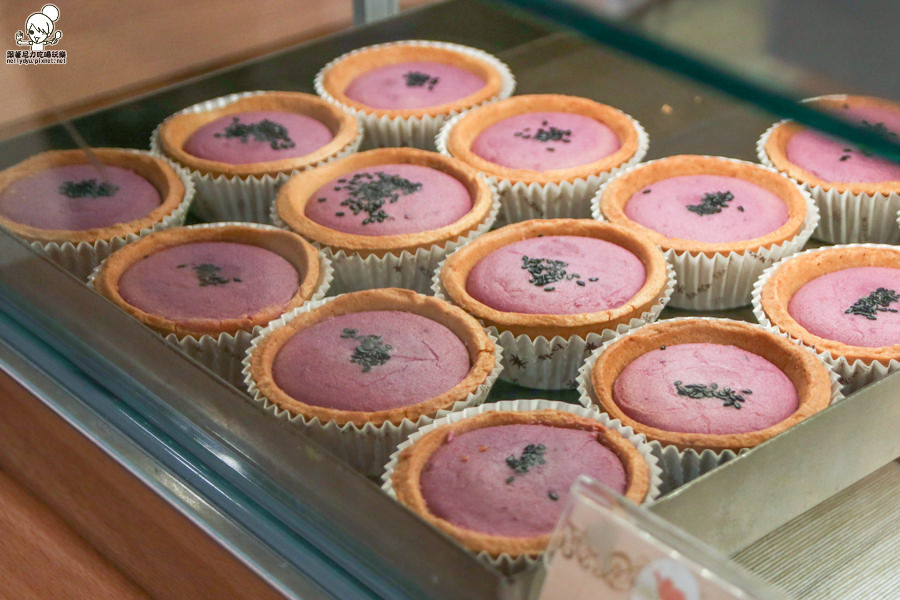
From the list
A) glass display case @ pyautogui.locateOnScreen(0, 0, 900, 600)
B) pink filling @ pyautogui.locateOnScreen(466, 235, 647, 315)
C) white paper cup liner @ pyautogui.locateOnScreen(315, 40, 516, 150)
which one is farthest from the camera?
white paper cup liner @ pyautogui.locateOnScreen(315, 40, 516, 150)

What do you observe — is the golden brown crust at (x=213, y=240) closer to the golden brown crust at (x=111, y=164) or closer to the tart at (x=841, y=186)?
the golden brown crust at (x=111, y=164)

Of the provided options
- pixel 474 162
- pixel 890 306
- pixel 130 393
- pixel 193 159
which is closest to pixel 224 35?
pixel 193 159

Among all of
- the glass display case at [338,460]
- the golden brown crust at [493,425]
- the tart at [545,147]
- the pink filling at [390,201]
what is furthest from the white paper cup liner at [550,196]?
the golden brown crust at [493,425]

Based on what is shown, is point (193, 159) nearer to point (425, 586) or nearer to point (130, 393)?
point (130, 393)

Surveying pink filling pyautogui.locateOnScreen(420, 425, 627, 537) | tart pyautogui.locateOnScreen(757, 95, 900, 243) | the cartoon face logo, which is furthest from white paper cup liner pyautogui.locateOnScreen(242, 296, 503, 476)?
tart pyautogui.locateOnScreen(757, 95, 900, 243)

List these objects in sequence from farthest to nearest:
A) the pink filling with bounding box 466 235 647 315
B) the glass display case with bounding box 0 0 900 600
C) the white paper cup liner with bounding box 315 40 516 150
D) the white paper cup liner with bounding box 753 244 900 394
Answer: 1. the white paper cup liner with bounding box 315 40 516 150
2. the pink filling with bounding box 466 235 647 315
3. the white paper cup liner with bounding box 753 244 900 394
4. the glass display case with bounding box 0 0 900 600

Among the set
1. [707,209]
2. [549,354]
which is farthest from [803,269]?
[549,354]

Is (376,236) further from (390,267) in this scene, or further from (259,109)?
(259,109)

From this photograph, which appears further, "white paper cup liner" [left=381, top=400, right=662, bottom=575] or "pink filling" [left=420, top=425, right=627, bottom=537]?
"white paper cup liner" [left=381, top=400, right=662, bottom=575]

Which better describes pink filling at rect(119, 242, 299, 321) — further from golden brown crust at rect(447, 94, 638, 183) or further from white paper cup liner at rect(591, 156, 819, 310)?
white paper cup liner at rect(591, 156, 819, 310)
